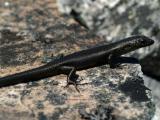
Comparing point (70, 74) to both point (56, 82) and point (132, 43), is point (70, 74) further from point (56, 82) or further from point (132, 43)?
point (132, 43)

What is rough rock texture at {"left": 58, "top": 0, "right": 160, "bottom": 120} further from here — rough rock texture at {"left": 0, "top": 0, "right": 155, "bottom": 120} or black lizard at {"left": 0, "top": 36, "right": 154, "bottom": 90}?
black lizard at {"left": 0, "top": 36, "right": 154, "bottom": 90}

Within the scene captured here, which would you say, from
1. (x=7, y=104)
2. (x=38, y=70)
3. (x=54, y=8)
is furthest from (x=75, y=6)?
(x=7, y=104)

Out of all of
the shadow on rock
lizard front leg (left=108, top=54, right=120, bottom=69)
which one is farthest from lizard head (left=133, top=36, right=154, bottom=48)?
the shadow on rock

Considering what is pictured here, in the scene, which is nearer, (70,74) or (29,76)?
(29,76)

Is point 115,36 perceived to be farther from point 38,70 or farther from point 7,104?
point 7,104

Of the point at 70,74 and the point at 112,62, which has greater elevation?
the point at 112,62

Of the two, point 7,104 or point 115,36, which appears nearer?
point 7,104

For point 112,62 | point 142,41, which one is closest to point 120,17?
point 142,41
